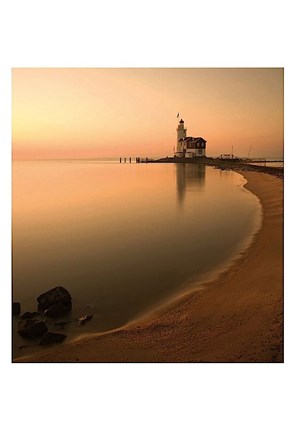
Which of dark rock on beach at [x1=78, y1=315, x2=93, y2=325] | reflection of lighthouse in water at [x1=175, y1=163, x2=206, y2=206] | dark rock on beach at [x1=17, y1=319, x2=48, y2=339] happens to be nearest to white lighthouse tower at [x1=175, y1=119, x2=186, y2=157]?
reflection of lighthouse in water at [x1=175, y1=163, x2=206, y2=206]

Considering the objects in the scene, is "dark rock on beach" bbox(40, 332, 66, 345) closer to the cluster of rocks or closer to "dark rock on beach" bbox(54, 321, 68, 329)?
the cluster of rocks

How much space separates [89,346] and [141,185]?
4318 millimetres

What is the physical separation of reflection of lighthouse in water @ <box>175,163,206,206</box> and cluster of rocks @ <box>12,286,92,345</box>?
2296mm

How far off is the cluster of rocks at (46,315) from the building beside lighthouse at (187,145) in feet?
7.07

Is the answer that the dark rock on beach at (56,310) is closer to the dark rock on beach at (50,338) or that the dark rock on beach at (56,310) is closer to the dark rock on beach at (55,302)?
the dark rock on beach at (55,302)

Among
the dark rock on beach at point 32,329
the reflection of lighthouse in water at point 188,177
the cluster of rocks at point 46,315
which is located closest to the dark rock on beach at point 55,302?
the cluster of rocks at point 46,315

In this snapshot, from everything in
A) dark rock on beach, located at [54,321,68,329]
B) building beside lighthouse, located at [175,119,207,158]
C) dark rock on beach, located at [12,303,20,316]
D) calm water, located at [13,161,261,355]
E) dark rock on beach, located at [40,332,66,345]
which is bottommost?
dark rock on beach, located at [40,332,66,345]

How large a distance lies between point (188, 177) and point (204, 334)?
3.48 meters

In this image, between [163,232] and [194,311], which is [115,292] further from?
[163,232]

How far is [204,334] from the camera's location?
120 inches

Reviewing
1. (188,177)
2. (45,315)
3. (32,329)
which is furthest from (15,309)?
(188,177)

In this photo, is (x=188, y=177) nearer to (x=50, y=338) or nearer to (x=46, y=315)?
(x=46, y=315)

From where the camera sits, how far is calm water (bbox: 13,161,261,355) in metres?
3.75
